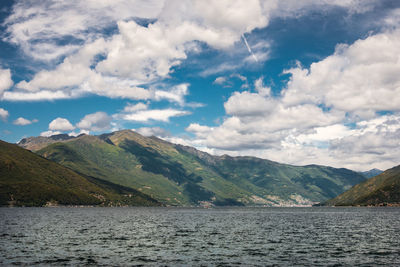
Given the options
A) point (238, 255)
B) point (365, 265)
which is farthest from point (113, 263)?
point (365, 265)

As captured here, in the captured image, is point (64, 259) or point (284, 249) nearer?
point (64, 259)

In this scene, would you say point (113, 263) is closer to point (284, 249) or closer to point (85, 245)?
point (85, 245)

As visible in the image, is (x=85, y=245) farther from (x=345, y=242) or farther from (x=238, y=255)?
(x=345, y=242)

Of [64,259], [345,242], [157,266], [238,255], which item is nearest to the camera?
[157,266]

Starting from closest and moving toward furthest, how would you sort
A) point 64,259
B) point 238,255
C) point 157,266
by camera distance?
point 157,266
point 64,259
point 238,255

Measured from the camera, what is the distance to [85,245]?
76.0m

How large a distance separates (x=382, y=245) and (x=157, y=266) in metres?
55.9

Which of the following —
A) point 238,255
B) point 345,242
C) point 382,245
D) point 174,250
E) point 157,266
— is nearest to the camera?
point 157,266

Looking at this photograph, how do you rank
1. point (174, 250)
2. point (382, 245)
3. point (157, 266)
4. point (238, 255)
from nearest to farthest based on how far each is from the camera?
point (157, 266) → point (238, 255) → point (174, 250) → point (382, 245)

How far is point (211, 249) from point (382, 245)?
135 ft

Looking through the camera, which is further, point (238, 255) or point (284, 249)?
point (284, 249)

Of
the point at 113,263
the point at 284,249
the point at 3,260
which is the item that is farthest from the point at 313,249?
the point at 3,260

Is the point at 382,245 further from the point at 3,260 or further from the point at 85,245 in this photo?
the point at 3,260

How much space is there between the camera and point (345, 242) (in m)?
83.2
